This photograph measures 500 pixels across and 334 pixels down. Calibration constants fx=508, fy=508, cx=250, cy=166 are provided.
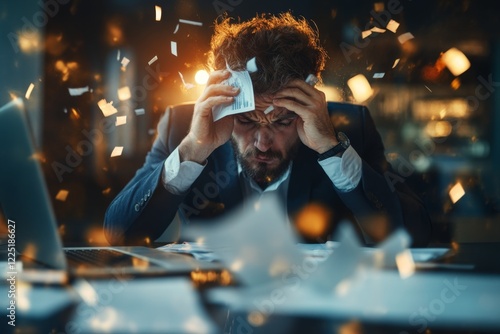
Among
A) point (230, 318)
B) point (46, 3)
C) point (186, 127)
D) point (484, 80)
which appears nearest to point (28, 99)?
point (46, 3)

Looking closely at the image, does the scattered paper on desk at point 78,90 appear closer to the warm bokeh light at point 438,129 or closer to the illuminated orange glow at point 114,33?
the illuminated orange glow at point 114,33

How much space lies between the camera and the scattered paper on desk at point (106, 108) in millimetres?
2033

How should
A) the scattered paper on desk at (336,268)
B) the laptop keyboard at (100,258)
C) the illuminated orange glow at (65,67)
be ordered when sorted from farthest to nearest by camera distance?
the illuminated orange glow at (65,67) < the laptop keyboard at (100,258) < the scattered paper on desk at (336,268)

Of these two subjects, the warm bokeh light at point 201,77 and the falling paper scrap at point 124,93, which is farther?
the falling paper scrap at point 124,93

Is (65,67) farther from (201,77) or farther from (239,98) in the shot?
(239,98)

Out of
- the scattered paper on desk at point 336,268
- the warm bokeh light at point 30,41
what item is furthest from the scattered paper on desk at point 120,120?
the scattered paper on desk at point 336,268

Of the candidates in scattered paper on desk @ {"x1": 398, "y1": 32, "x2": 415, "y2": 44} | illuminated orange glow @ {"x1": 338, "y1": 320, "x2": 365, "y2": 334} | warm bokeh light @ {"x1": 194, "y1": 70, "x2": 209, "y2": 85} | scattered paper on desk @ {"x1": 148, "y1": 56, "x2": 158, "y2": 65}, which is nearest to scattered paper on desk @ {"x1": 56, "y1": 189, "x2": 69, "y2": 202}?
scattered paper on desk @ {"x1": 148, "y1": 56, "x2": 158, "y2": 65}

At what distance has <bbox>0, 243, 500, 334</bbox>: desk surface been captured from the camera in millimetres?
516

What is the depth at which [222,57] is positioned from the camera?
1.42m

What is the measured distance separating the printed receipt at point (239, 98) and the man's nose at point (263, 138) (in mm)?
143

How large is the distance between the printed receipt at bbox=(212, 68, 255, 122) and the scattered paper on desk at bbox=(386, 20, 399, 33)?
0.91m

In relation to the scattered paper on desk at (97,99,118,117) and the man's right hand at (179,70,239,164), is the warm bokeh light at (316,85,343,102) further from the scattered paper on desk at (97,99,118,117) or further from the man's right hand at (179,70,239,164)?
the scattered paper on desk at (97,99,118,117)

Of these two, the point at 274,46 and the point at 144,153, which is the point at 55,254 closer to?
the point at 274,46

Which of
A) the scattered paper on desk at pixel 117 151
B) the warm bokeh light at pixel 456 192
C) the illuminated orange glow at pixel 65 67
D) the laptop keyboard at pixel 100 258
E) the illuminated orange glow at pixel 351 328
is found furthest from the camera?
the warm bokeh light at pixel 456 192
